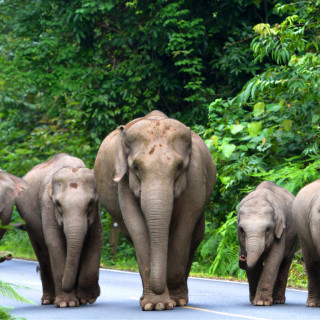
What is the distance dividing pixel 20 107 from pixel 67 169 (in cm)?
2195

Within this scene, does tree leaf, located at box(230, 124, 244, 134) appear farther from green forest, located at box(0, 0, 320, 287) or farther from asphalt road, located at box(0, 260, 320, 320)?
asphalt road, located at box(0, 260, 320, 320)

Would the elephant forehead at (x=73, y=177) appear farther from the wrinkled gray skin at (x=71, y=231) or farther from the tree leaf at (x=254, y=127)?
the tree leaf at (x=254, y=127)

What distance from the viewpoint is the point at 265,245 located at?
38.9 ft

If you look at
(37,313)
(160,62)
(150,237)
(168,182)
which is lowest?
(37,313)

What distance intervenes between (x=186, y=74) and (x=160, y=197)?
553 inches

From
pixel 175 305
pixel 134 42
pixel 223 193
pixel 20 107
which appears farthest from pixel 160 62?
pixel 175 305

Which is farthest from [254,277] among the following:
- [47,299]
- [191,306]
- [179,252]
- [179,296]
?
[47,299]

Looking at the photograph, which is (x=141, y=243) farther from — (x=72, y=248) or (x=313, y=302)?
(x=313, y=302)

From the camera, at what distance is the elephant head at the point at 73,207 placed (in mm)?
11148

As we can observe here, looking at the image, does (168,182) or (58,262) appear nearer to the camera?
(168,182)

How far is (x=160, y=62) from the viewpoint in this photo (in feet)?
78.2

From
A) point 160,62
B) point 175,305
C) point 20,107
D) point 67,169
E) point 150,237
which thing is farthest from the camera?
point 20,107

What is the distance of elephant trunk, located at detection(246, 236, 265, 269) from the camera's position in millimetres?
11518

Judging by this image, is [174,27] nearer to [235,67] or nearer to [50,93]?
[235,67]
